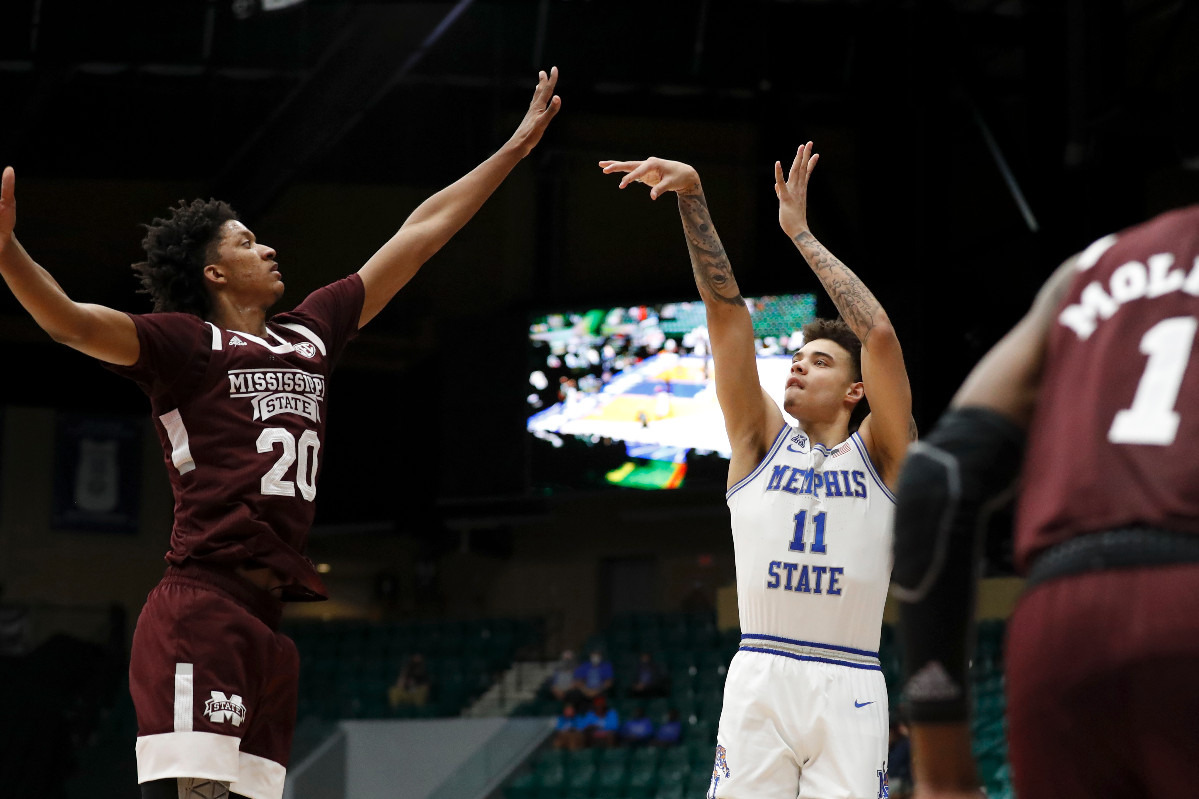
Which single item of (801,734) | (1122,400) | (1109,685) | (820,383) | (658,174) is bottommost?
(801,734)

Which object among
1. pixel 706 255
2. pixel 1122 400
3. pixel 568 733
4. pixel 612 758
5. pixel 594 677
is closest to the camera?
pixel 1122 400

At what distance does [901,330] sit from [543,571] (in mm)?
7560

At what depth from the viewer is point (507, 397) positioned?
1722 centimetres

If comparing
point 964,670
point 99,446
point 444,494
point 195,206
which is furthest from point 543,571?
point 964,670

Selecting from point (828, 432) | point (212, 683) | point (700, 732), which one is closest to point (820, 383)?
point (828, 432)

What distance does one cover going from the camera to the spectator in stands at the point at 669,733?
13.9 m

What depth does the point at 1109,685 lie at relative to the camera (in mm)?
1706

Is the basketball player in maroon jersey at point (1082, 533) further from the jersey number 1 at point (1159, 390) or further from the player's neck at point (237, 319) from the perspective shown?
the player's neck at point (237, 319)

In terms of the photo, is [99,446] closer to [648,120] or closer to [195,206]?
[648,120]

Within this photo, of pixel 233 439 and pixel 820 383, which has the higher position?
pixel 820 383

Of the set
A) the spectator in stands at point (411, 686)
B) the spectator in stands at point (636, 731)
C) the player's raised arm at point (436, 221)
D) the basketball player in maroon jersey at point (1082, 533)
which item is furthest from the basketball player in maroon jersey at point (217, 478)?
the spectator in stands at point (411, 686)

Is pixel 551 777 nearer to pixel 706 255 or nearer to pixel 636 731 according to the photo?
pixel 636 731

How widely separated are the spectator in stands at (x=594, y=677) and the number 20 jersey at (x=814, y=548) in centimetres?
1096

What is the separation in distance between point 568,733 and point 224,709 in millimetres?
10709
